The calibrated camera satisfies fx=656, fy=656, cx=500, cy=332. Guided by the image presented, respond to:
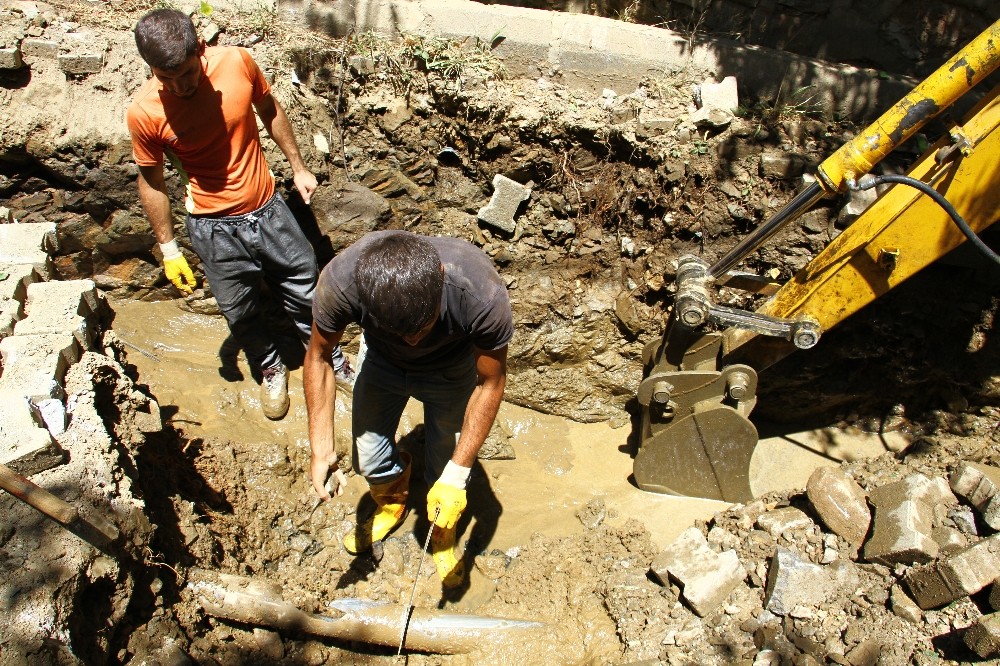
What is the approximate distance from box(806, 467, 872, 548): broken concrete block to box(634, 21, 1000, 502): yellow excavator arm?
1.17 ft

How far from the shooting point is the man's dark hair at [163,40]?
8.82ft

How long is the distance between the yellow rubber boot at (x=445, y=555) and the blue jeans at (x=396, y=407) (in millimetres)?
266

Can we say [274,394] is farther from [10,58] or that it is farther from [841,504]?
[841,504]

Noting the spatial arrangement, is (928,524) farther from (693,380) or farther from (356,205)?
(356,205)

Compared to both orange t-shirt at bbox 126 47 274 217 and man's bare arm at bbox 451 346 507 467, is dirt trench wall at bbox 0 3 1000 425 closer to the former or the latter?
orange t-shirt at bbox 126 47 274 217

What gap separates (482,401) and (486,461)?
4.63ft

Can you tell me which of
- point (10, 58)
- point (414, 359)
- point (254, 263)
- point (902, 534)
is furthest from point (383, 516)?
point (10, 58)

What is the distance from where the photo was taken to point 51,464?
87.7 inches

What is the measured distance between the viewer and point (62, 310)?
2828 mm

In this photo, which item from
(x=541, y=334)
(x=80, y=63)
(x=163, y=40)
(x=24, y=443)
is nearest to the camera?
(x=24, y=443)

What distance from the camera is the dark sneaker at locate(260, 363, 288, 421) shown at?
12.4 feet

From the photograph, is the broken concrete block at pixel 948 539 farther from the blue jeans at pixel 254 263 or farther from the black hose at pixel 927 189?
the blue jeans at pixel 254 263

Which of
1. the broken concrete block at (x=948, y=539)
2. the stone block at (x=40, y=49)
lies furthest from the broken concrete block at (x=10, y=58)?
the broken concrete block at (x=948, y=539)

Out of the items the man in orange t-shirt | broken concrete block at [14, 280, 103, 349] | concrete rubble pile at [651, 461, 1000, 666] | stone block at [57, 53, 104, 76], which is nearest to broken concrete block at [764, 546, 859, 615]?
concrete rubble pile at [651, 461, 1000, 666]
